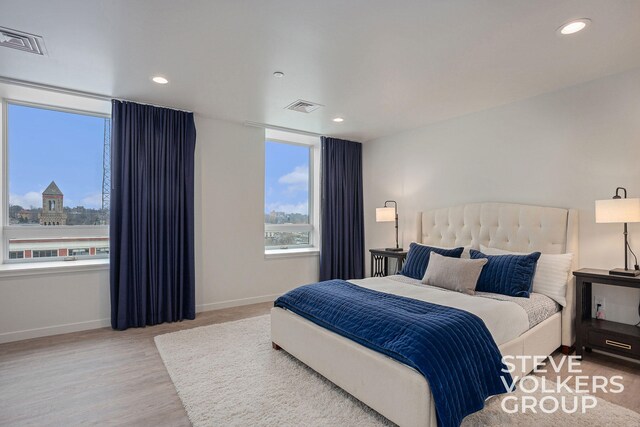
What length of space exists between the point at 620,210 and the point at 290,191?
408 cm

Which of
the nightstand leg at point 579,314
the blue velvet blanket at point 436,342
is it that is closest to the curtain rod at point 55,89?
the blue velvet blanket at point 436,342

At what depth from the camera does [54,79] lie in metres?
3.12

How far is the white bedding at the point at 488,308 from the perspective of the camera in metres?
2.34

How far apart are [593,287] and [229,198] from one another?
4109mm

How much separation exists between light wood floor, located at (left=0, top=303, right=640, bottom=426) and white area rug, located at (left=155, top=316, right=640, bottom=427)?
0.14m

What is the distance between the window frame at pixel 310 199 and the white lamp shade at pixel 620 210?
3626 millimetres

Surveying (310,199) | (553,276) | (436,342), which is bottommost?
(436,342)

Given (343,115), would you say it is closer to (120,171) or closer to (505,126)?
(505,126)

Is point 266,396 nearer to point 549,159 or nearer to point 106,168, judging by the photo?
point 106,168

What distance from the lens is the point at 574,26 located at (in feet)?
7.30

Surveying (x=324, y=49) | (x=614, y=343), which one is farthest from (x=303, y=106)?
(x=614, y=343)

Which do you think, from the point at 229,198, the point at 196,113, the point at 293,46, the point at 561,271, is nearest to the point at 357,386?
the point at 561,271

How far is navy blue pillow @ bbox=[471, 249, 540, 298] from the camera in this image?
2.97m

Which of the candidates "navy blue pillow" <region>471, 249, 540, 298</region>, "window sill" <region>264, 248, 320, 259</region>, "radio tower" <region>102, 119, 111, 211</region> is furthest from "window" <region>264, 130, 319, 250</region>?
"navy blue pillow" <region>471, 249, 540, 298</region>
